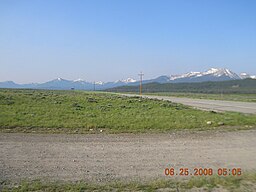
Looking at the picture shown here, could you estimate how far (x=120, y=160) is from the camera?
6.60 meters

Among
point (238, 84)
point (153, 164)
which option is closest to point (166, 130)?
point (153, 164)

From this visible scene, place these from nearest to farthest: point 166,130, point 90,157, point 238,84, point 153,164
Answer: point 153,164
point 90,157
point 166,130
point 238,84

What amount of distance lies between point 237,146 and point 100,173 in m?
5.19

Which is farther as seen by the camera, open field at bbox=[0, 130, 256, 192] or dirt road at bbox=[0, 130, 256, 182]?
dirt road at bbox=[0, 130, 256, 182]

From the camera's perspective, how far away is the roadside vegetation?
473 cm

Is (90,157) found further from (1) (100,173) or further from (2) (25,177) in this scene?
(2) (25,177)

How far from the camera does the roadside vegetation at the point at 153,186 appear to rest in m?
4.73

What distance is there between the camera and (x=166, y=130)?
37.7 ft

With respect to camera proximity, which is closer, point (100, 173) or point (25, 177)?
point (25, 177)
